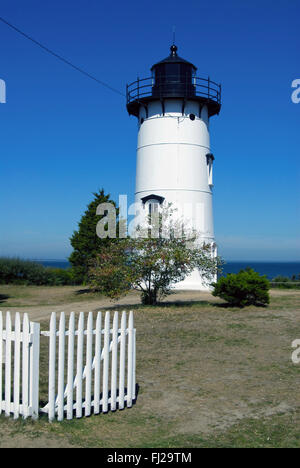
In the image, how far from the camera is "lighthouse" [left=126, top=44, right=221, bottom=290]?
80.8ft

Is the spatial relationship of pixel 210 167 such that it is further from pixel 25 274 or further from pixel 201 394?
pixel 201 394

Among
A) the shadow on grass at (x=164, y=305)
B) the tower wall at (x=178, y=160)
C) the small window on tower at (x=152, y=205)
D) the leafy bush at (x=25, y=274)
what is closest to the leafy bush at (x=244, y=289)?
the shadow on grass at (x=164, y=305)

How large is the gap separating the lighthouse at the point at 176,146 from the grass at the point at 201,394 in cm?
1115

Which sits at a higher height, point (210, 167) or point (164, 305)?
point (210, 167)

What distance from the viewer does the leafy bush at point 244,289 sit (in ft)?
56.0

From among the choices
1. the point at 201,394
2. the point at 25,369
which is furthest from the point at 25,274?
the point at 25,369

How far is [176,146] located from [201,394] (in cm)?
1872

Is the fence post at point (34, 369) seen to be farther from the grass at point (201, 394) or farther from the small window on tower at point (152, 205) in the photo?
the small window on tower at point (152, 205)

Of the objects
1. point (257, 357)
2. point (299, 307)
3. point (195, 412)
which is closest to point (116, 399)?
point (195, 412)

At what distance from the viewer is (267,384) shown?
25.8ft

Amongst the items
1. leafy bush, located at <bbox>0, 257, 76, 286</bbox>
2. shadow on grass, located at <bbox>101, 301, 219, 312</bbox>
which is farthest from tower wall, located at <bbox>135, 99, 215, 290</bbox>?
leafy bush, located at <bbox>0, 257, 76, 286</bbox>

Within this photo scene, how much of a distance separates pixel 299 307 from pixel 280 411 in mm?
11233

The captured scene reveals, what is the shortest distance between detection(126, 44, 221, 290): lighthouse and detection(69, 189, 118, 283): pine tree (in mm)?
2823

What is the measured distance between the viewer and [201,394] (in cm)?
734
